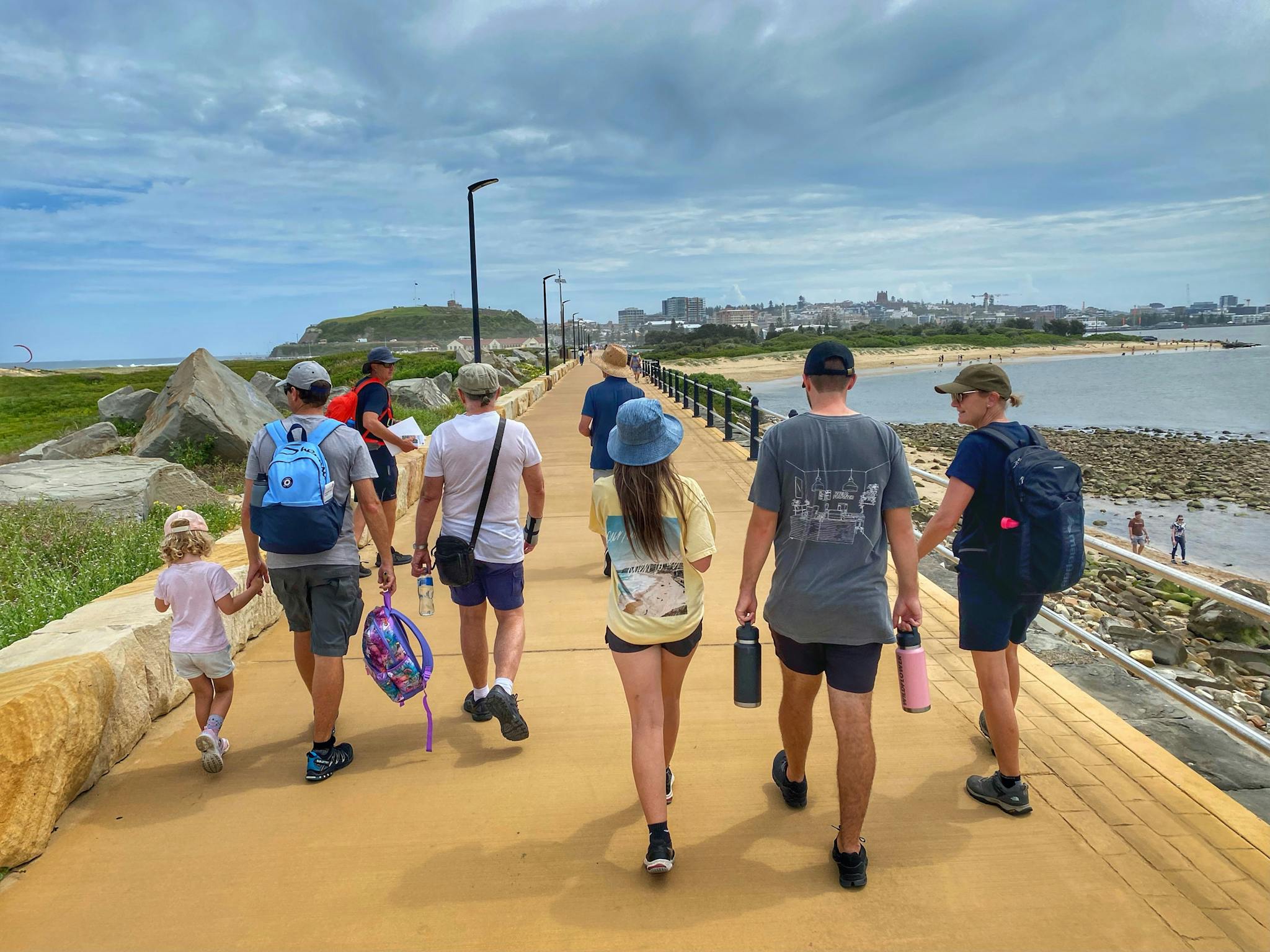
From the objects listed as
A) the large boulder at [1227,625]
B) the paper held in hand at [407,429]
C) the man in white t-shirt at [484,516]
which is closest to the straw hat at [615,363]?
the paper held in hand at [407,429]

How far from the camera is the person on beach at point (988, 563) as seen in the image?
3119 millimetres

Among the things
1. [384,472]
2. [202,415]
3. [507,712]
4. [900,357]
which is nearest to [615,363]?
[384,472]

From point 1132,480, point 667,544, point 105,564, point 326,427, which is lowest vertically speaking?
point 1132,480

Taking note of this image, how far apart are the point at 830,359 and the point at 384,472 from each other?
4.56 meters

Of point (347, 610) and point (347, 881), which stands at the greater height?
point (347, 610)

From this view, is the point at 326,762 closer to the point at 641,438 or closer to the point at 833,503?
the point at 641,438

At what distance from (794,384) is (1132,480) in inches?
1619

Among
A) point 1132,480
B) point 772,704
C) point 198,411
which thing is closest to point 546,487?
point 198,411

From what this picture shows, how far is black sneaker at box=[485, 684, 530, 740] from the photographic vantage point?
3805 millimetres

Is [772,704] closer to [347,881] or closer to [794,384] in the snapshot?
[347,881]

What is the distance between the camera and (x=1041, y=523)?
2.97 meters

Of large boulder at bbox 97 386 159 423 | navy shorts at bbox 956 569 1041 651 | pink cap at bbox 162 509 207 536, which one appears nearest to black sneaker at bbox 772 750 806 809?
navy shorts at bbox 956 569 1041 651

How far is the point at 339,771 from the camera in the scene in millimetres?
3717

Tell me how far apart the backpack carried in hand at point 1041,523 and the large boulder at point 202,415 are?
33.1 ft
